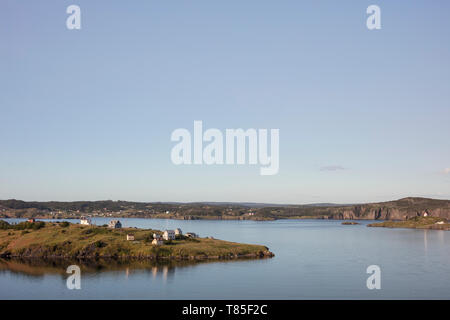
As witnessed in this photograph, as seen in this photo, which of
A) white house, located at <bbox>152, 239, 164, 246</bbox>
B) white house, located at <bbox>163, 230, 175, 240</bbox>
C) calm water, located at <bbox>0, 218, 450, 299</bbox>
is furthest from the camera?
white house, located at <bbox>163, 230, 175, 240</bbox>

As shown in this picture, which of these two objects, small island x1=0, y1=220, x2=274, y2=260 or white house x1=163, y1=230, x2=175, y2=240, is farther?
white house x1=163, y1=230, x2=175, y2=240

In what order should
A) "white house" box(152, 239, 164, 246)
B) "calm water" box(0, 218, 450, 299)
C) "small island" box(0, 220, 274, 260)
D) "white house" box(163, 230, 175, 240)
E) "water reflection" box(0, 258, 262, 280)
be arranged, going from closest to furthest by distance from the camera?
"calm water" box(0, 218, 450, 299), "water reflection" box(0, 258, 262, 280), "small island" box(0, 220, 274, 260), "white house" box(152, 239, 164, 246), "white house" box(163, 230, 175, 240)

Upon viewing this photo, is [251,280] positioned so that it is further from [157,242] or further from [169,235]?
[169,235]

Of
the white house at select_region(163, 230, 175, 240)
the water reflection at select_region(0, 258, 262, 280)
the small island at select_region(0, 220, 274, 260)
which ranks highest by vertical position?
the white house at select_region(163, 230, 175, 240)

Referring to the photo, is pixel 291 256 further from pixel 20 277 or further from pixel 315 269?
pixel 20 277

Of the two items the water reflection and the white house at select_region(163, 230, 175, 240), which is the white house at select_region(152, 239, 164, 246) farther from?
the water reflection

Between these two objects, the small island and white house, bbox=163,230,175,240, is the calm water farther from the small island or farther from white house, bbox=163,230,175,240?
white house, bbox=163,230,175,240

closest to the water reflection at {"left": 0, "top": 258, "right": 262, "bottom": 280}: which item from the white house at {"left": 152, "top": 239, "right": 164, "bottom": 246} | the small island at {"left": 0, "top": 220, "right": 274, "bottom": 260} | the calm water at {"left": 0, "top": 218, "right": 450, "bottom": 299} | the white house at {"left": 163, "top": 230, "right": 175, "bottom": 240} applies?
the calm water at {"left": 0, "top": 218, "right": 450, "bottom": 299}

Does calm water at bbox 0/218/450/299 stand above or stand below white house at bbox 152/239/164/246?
below
